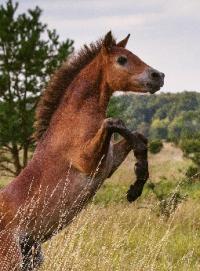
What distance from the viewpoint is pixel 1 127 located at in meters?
15.6

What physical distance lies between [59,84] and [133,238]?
4.07 metres

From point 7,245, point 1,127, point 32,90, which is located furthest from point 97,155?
point 32,90

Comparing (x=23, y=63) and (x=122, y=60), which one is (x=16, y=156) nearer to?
(x=23, y=63)

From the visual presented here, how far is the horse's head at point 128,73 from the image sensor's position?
474cm

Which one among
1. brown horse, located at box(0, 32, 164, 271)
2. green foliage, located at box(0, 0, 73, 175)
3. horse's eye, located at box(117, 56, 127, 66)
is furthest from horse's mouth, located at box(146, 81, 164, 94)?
green foliage, located at box(0, 0, 73, 175)

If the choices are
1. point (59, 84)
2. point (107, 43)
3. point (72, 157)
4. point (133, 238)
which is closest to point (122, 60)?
point (107, 43)

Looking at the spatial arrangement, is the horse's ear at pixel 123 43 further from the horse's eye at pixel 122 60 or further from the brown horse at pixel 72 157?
the horse's eye at pixel 122 60

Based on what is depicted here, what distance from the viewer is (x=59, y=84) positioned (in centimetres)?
514

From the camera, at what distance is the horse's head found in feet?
15.6

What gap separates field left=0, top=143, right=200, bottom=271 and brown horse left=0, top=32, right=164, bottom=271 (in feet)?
0.84

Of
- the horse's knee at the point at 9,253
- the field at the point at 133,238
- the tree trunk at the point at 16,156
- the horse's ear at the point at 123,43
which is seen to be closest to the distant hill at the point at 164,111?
the tree trunk at the point at 16,156

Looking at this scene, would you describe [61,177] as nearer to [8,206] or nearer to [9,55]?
[8,206]

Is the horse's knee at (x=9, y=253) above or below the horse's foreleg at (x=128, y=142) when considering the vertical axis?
below

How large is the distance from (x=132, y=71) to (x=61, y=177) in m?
1.13
